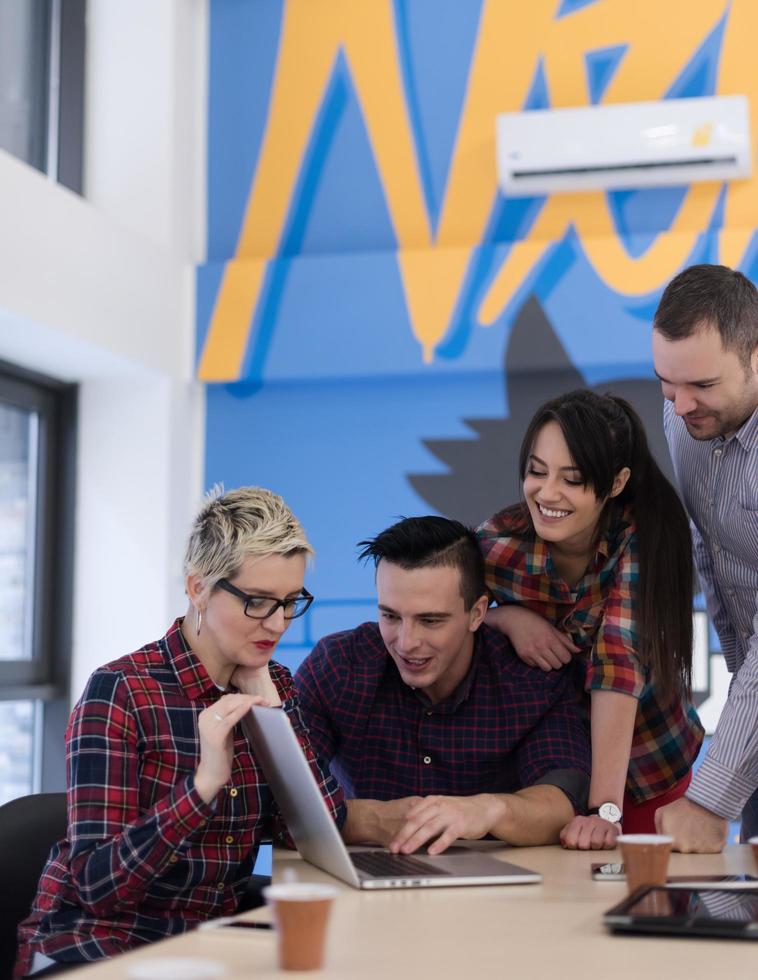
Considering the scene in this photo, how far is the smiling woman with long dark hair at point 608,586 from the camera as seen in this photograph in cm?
217

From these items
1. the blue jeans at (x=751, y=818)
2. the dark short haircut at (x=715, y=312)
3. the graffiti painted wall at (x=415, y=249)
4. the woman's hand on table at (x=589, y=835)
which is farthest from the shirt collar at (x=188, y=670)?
the graffiti painted wall at (x=415, y=249)

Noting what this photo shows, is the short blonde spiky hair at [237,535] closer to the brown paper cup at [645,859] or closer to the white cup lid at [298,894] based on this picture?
the brown paper cup at [645,859]

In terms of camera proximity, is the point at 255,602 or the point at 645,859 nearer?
the point at 645,859

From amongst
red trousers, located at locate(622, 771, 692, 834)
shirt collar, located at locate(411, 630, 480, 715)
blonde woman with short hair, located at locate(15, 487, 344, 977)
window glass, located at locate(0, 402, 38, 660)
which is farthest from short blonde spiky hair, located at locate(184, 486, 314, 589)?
window glass, located at locate(0, 402, 38, 660)

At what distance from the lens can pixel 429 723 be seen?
2.29 m

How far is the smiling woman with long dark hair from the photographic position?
85.4 inches

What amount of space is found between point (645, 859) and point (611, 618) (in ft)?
2.68

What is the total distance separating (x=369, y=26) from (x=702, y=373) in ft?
9.70

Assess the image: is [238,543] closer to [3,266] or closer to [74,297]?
[3,266]

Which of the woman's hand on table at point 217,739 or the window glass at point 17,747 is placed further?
the window glass at point 17,747

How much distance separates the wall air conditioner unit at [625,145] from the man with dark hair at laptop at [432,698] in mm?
2166

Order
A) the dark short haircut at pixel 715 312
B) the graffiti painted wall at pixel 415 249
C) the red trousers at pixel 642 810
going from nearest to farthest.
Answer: the dark short haircut at pixel 715 312
the red trousers at pixel 642 810
the graffiti painted wall at pixel 415 249

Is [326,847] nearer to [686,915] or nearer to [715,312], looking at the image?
[686,915]

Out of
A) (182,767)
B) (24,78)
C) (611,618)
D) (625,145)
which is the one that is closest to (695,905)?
(182,767)
